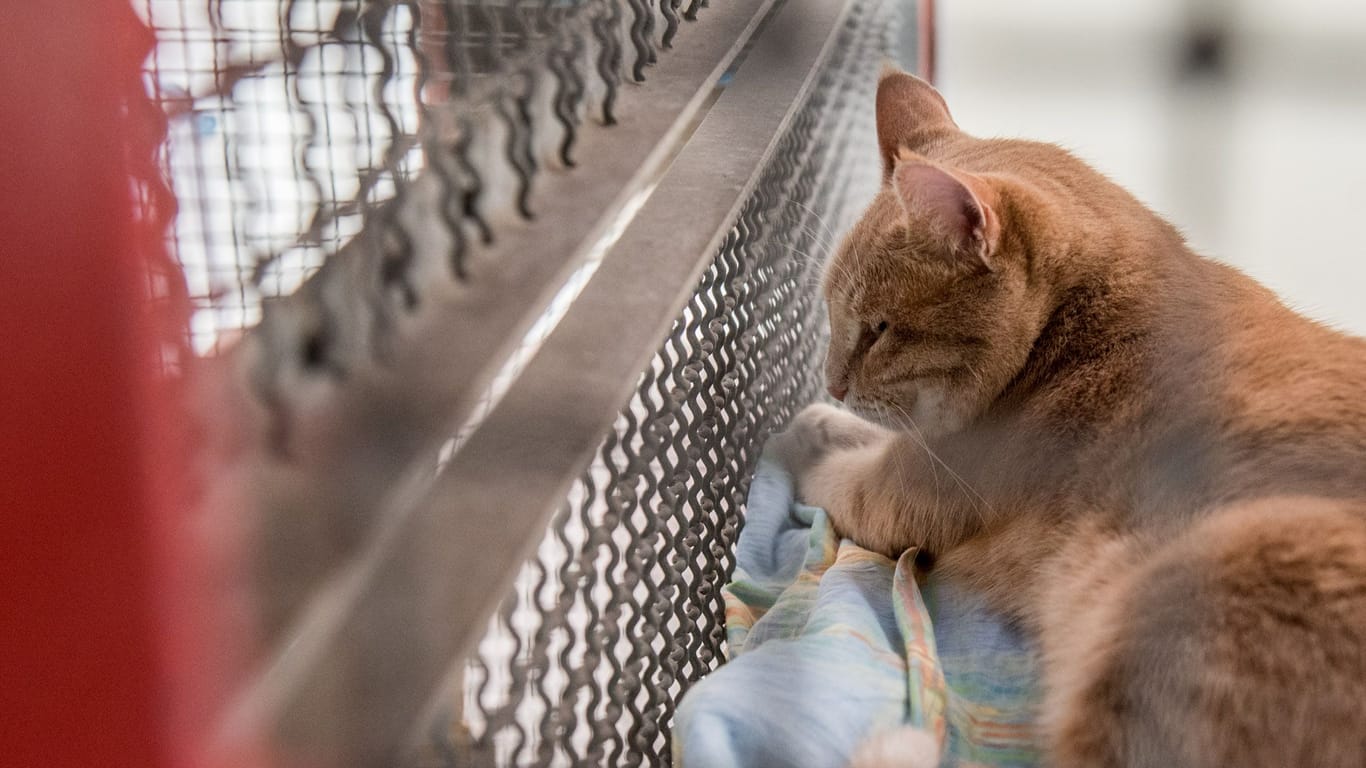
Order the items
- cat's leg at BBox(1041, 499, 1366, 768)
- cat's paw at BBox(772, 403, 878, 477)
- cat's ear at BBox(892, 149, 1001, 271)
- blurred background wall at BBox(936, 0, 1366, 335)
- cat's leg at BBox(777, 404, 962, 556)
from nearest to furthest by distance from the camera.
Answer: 1. cat's leg at BBox(1041, 499, 1366, 768)
2. blurred background wall at BBox(936, 0, 1366, 335)
3. cat's ear at BBox(892, 149, 1001, 271)
4. cat's leg at BBox(777, 404, 962, 556)
5. cat's paw at BBox(772, 403, 878, 477)

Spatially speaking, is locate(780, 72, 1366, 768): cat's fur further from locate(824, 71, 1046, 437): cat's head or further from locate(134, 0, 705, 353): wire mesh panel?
locate(134, 0, 705, 353): wire mesh panel

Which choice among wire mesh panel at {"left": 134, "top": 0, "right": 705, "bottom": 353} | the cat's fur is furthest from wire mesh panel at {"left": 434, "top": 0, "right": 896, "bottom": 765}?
wire mesh panel at {"left": 134, "top": 0, "right": 705, "bottom": 353}

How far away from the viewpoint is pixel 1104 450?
1.00 meters

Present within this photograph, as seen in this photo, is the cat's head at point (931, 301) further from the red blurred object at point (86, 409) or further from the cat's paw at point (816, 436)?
the red blurred object at point (86, 409)

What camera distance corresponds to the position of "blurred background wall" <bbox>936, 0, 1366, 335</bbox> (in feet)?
2.89

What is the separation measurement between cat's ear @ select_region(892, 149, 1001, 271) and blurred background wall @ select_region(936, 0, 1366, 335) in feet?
0.49

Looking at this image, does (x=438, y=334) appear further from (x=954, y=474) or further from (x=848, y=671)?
(x=954, y=474)

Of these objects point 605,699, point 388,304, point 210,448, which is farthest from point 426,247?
point 605,699

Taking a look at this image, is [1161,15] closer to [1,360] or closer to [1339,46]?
[1339,46]

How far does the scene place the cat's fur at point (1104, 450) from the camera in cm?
73

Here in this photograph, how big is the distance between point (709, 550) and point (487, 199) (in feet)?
2.01

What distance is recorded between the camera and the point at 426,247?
54 cm

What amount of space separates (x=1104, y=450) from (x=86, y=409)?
2.97 ft

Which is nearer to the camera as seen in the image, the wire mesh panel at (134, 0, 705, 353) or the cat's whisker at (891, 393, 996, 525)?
the wire mesh panel at (134, 0, 705, 353)
